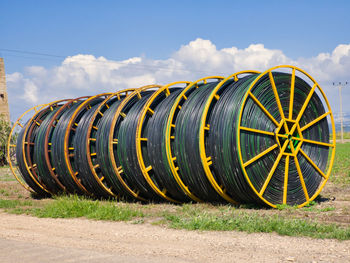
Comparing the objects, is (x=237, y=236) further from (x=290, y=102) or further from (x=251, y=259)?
(x=290, y=102)

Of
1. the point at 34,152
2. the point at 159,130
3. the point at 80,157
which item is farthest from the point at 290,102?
the point at 34,152

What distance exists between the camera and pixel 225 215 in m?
9.64

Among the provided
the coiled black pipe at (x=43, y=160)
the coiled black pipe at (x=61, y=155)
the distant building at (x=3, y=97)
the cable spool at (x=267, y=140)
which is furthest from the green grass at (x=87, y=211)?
the distant building at (x=3, y=97)

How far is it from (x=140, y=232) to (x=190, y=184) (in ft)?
10.0

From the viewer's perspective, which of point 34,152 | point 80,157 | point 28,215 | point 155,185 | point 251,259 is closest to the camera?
point 251,259

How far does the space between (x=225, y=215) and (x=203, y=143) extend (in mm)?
1872

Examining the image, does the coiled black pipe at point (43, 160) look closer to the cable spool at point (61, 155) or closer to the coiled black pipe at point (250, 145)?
the cable spool at point (61, 155)

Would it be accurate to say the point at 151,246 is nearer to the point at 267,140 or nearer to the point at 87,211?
the point at 87,211

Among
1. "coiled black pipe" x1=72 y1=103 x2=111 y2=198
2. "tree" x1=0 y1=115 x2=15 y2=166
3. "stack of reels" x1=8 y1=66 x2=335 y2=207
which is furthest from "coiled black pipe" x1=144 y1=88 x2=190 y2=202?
"tree" x1=0 y1=115 x2=15 y2=166

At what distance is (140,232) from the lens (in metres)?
8.54

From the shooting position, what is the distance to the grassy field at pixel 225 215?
8.30 m

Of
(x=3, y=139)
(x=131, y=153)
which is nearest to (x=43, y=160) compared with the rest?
(x=131, y=153)

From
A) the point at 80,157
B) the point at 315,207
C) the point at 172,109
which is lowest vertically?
the point at 315,207

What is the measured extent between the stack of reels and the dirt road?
2.48m
